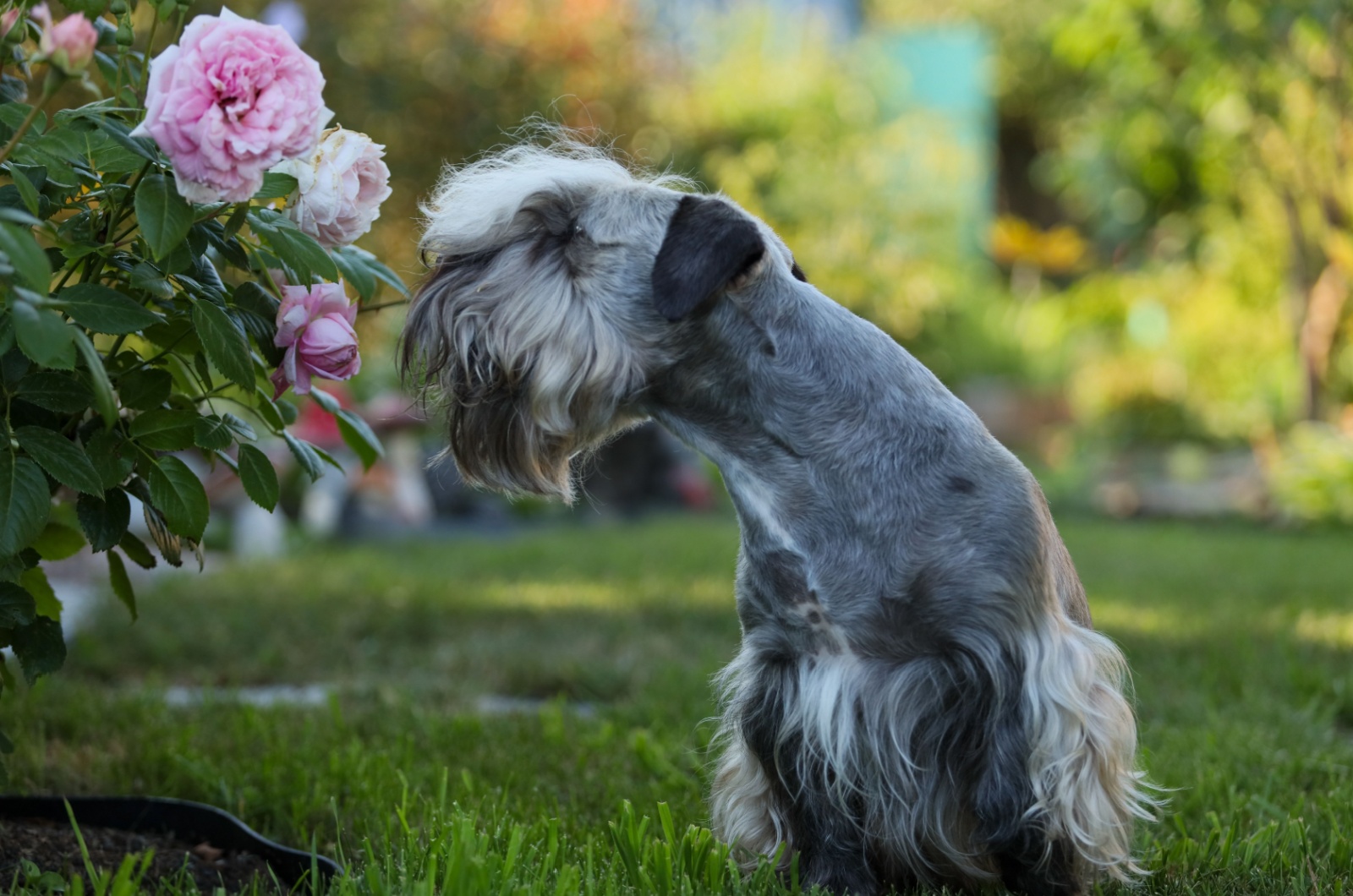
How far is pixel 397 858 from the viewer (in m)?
2.34

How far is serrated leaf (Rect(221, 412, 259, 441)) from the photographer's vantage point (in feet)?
7.04

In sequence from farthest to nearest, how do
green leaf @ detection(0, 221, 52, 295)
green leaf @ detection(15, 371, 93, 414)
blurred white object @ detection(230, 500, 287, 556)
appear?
blurred white object @ detection(230, 500, 287, 556) → green leaf @ detection(15, 371, 93, 414) → green leaf @ detection(0, 221, 52, 295)

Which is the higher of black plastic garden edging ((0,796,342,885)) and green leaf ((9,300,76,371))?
green leaf ((9,300,76,371))

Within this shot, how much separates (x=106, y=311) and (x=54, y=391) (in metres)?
0.19

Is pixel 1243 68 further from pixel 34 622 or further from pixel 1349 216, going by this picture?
pixel 34 622

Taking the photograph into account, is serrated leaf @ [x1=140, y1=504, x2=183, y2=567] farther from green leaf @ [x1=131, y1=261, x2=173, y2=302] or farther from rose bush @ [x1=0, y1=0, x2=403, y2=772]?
green leaf @ [x1=131, y1=261, x2=173, y2=302]

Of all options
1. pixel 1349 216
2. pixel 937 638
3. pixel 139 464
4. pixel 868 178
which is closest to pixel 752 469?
pixel 937 638

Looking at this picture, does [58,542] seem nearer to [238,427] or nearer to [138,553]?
[138,553]

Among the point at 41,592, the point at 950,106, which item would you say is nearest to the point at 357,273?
the point at 41,592

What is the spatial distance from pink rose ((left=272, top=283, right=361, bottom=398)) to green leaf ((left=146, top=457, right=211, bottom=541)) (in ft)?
0.73

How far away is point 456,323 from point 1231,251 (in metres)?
10.6

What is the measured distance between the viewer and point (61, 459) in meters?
1.93

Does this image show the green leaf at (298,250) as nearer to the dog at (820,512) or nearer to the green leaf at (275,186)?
the green leaf at (275,186)

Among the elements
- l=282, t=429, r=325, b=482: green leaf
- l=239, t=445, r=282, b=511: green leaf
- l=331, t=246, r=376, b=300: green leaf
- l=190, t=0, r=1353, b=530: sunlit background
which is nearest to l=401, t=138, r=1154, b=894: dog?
l=331, t=246, r=376, b=300: green leaf
